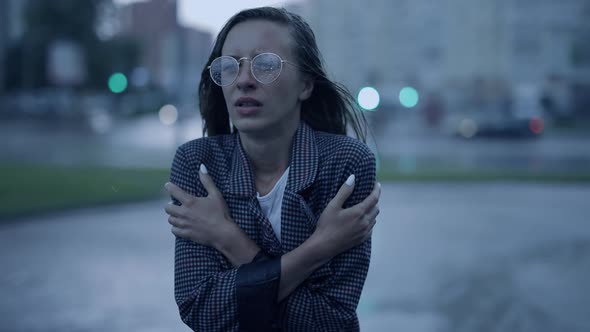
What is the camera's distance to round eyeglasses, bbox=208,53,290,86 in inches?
76.3

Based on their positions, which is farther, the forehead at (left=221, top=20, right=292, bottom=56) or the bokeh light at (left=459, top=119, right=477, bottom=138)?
the bokeh light at (left=459, top=119, right=477, bottom=138)

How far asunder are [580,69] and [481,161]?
29.2 metres

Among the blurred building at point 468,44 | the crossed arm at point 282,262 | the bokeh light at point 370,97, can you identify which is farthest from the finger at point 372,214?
the blurred building at point 468,44

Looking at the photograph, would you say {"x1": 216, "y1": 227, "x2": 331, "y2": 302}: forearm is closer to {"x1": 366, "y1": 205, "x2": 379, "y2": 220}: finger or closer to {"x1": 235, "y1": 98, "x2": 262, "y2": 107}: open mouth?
{"x1": 366, "y1": 205, "x2": 379, "y2": 220}: finger

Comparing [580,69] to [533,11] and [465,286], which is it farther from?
[465,286]

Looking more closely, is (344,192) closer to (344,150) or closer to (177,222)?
(344,150)

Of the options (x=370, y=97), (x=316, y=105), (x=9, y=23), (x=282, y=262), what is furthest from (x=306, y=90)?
(x=9, y=23)

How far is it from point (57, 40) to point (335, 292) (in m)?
52.7

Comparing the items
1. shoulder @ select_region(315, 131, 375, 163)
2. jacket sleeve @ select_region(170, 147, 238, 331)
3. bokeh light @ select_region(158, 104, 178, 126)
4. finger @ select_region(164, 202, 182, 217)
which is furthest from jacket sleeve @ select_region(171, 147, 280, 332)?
bokeh light @ select_region(158, 104, 178, 126)

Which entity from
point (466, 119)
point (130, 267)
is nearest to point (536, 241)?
point (130, 267)

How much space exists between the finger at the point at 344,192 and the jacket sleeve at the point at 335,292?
51 mm

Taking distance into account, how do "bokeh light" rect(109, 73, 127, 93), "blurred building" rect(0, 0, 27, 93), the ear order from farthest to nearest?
"bokeh light" rect(109, 73, 127, 93) < "blurred building" rect(0, 0, 27, 93) < the ear

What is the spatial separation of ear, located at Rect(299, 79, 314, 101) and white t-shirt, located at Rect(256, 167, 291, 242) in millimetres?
267

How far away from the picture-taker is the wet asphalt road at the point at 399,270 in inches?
185
